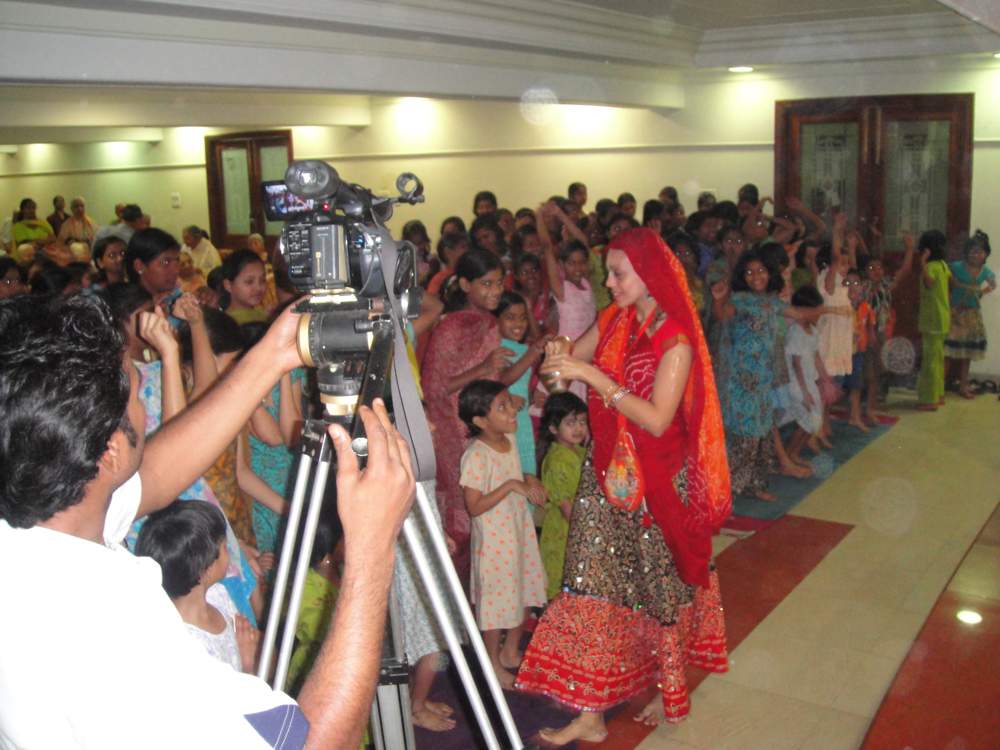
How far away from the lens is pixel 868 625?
3506 millimetres

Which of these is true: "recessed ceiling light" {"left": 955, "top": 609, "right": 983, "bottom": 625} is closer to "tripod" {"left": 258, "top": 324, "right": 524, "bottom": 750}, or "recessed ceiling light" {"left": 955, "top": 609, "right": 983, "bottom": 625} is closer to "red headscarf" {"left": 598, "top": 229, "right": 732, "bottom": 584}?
"red headscarf" {"left": 598, "top": 229, "right": 732, "bottom": 584}

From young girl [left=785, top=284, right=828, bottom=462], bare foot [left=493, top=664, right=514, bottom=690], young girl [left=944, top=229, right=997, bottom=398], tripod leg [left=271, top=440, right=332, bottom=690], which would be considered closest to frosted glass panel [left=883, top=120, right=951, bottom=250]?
young girl [left=944, top=229, right=997, bottom=398]

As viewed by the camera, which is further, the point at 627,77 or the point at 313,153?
the point at 313,153

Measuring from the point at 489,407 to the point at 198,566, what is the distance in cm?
130

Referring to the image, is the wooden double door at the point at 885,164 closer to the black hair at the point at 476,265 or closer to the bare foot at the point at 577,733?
the black hair at the point at 476,265

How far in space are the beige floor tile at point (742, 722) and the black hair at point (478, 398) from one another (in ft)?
3.56

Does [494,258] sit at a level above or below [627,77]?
below

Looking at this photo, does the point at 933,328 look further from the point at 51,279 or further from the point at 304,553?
the point at 304,553

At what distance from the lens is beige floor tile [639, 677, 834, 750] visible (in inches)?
109

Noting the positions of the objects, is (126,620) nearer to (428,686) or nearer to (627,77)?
(428,686)

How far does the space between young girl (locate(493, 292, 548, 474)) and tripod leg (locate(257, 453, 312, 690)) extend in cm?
191

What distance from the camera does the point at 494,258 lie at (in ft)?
12.2

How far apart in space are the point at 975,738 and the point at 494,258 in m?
2.20

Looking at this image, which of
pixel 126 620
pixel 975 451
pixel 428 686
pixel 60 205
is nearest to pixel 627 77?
pixel 975 451
